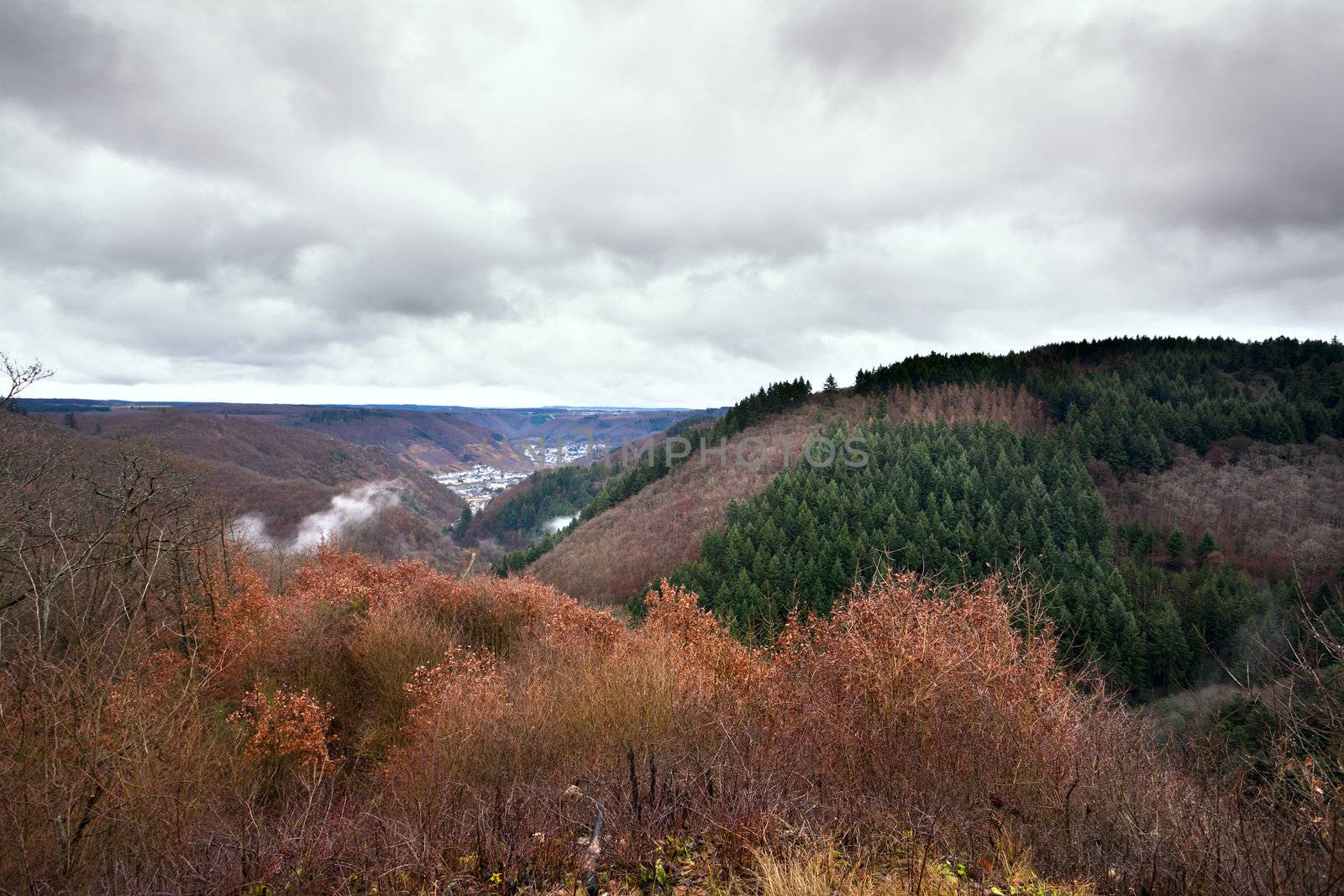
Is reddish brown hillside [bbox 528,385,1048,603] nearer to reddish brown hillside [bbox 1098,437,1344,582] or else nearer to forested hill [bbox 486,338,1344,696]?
forested hill [bbox 486,338,1344,696]

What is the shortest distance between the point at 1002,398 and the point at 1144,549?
43064 mm

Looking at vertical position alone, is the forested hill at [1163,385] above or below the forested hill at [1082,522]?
above

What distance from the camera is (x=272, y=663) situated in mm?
10523

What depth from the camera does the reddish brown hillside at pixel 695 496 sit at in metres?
66.9

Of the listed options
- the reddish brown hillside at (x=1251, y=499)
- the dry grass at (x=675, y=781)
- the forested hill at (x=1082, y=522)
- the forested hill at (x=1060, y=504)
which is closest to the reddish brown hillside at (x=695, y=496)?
the forested hill at (x=1060, y=504)

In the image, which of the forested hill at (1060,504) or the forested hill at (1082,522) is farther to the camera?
the forested hill at (1060,504)

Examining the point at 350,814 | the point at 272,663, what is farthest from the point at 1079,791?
the point at 272,663

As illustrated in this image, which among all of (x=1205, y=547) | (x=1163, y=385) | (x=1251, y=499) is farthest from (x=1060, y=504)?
(x=1163, y=385)

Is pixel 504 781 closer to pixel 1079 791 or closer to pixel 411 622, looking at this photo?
pixel 1079 791

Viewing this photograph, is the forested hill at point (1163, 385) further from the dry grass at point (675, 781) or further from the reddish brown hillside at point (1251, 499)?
the dry grass at point (675, 781)

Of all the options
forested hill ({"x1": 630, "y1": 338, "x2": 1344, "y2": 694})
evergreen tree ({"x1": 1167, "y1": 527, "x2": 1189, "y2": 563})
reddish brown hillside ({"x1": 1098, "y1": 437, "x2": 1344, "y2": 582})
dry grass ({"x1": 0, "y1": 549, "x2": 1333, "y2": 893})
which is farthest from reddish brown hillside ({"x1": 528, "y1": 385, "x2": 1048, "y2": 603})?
dry grass ({"x1": 0, "y1": 549, "x2": 1333, "y2": 893})

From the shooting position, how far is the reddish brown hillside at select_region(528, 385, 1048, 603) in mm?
66938

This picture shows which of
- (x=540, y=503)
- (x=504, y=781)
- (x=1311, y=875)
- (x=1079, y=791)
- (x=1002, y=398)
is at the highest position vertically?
(x=1002, y=398)

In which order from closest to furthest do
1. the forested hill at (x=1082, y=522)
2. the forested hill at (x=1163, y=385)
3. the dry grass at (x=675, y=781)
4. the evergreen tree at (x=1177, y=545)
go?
1. the dry grass at (x=675, y=781)
2. the forested hill at (x=1082, y=522)
3. the evergreen tree at (x=1177, y=545)
4. the forested hill at (x=1163, y=385)
